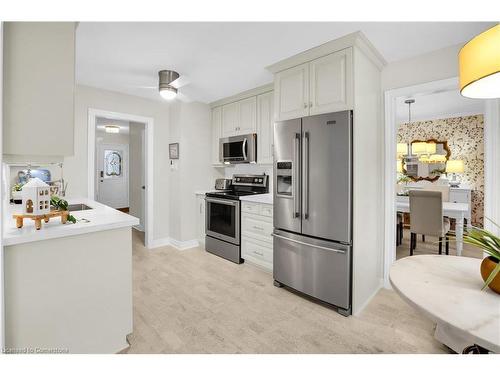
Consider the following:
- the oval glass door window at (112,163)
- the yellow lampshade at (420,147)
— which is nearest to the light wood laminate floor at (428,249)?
the yellow lampshade at (420,147)

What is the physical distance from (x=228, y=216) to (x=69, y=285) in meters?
2.13

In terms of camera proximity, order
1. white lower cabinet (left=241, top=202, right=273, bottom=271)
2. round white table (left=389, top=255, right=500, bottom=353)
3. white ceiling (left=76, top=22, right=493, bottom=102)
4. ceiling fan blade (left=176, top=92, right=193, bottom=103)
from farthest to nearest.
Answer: ceiling fan blade (left=176, top=92, right=193, bottom=103) < white lower cabinet (left=241, top=202, right=273, bottom=271) < white ceiling (left=76, top=22, right=493, bottom=102) < round white table (left=389, top=255, right=500, bottom=353)

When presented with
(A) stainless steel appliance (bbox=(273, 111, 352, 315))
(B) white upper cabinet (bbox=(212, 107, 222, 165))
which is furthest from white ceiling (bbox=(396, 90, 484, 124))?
(B) white upper cabinet (bbox=(212, 107, 222, 165))

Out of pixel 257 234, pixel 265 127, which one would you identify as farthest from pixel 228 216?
pixel 265 127

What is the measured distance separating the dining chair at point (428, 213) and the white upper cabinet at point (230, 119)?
8.71 feet

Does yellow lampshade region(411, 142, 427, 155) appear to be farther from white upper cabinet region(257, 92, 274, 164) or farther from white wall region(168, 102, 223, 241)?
white wall region(168, 102, 223, 241)

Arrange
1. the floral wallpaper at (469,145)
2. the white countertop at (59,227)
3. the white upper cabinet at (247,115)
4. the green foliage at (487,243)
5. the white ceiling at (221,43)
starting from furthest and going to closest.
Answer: the floral wallpaper at (469,145), the white upper cabinet at (247,115), the white ceiling at (221,43), the white countertop at (59,227), the green foliage at (487,243)

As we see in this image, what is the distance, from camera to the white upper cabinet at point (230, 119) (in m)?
3.81

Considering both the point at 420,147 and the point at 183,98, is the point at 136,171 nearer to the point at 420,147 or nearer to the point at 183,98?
the point at 183,98

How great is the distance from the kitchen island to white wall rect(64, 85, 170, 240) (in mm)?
1743

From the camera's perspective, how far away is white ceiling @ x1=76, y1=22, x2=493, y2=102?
1.96 meters

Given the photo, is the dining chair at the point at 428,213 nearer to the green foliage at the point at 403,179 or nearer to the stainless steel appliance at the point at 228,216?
the stainless steel appliance at the point at 228,216
